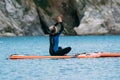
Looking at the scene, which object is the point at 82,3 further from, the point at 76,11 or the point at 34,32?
the point at 34,32

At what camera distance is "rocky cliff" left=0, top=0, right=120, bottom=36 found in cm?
10975

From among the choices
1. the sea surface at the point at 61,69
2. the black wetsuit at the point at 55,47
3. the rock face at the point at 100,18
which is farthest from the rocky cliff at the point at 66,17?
the sea surface at the point at 61,69

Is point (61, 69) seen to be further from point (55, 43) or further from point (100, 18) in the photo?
point (100, 18)

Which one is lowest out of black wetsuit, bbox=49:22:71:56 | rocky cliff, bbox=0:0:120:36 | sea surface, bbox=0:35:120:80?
sea surface, bbox=0:35:120:80

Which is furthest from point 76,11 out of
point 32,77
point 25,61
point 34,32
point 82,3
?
point 32,77

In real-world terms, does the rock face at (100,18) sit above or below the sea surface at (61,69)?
above

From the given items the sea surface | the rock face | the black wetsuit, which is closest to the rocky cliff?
the rock face

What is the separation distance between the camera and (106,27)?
111125mm

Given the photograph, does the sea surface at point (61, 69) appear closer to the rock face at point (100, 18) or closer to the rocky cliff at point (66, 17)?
the rocky cliff at point (66, 17)

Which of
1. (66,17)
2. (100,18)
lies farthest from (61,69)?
(66,17)

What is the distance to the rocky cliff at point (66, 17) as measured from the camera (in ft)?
360

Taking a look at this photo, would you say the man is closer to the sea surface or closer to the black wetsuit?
the black wetsuit

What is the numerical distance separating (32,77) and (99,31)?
272 ft

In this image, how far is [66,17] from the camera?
117188 mm
